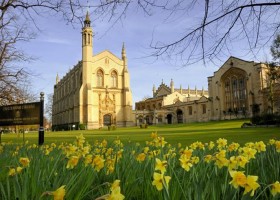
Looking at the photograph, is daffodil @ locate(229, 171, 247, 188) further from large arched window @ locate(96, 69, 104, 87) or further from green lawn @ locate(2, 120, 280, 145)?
large arched window @ locate(96, 69, 104, 87)

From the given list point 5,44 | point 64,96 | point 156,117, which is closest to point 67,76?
point 64,96

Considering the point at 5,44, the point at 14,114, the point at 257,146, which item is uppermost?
the point at 5,44

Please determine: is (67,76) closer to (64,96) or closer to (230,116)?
(64,96)

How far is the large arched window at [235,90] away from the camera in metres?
55.8

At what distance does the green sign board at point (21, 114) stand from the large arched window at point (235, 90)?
1918 inches

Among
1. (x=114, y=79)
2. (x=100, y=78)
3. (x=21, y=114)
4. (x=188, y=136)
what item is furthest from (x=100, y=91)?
(x=21, y=114)

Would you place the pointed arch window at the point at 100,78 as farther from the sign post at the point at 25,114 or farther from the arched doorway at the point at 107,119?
the sign post at the point at 25,114

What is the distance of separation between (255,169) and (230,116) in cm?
5472

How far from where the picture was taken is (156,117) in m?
79.4

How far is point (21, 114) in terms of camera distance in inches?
470

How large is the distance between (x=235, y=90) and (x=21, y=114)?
5203cm

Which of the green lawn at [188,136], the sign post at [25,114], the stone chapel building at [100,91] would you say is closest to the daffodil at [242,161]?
the green lawn at [188,136]

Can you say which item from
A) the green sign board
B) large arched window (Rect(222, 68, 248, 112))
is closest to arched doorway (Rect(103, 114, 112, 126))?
large arched window (Rect(222, 68, 248, 112))

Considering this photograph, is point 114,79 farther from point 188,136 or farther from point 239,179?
point 239,179
